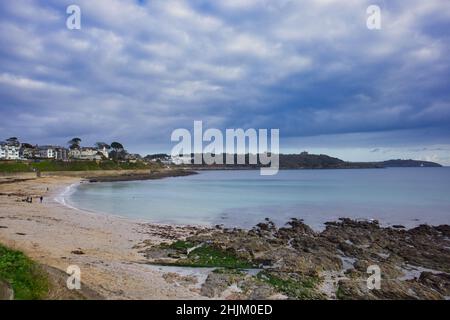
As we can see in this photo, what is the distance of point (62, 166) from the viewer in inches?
3674

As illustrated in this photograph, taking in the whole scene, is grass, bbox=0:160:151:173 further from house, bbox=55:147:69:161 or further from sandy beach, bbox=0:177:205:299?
sandy beach, bbox=0:177:205:299

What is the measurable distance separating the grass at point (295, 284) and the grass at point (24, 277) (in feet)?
22.5

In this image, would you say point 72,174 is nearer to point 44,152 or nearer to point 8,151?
point 8,151

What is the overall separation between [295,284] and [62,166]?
3707 inches

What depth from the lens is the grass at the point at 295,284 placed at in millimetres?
10664

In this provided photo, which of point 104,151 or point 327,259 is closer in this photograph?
point 327,259

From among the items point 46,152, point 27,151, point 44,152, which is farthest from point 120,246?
point 44,152

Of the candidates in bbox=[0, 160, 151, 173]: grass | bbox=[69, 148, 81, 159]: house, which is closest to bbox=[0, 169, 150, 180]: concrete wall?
bbox=[0, 160, 151, 173]: grass

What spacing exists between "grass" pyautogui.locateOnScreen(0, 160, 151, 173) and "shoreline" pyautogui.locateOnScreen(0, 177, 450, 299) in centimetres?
5379

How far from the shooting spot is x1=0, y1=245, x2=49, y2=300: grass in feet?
23.3

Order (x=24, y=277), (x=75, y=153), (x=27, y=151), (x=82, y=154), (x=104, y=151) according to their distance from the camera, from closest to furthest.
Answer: (x=24, y=277) → (x=27, y=151) → (x=82, y=154) → (x=75, y=153) → (x=104, y=151)
